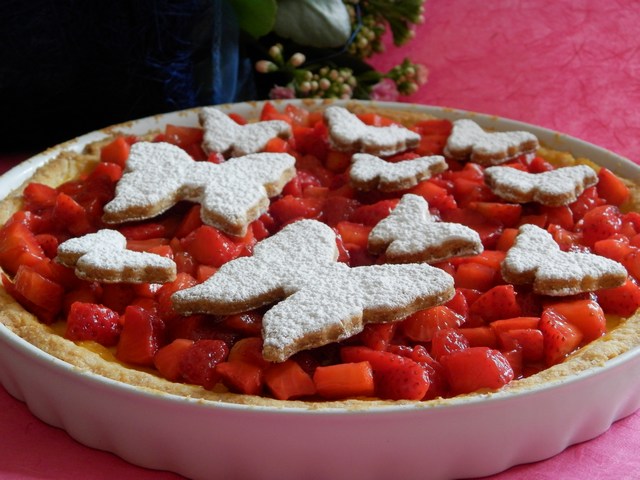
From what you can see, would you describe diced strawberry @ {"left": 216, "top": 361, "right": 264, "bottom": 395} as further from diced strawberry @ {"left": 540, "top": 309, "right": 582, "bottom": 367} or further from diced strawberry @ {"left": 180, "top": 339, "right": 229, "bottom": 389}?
diced strawberry @ {"left": 540, "top": 309, "right": 582, "bottom": 367}

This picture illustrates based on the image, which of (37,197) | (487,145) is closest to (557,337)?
(487,145)

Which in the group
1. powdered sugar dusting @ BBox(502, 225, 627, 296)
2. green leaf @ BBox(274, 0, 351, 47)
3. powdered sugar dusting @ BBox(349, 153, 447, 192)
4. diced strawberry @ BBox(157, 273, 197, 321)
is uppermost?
green leaf @ BBox(274, 0, 351, 47)

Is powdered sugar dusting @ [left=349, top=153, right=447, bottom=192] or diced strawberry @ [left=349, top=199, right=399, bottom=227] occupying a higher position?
powdered sugar dusting @ [left=349, top=153, right=447, bottom=192]

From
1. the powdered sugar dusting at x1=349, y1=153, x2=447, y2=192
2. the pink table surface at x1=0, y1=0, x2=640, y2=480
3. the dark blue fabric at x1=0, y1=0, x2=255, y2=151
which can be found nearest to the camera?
the powdered sugar dusting at x1=349, y1=153, x2=447, y2=192

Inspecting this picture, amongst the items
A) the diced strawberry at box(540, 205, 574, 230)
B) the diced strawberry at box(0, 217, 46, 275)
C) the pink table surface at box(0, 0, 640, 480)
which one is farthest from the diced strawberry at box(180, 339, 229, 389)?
the pink table surface at box(0, 0, 640, 480)

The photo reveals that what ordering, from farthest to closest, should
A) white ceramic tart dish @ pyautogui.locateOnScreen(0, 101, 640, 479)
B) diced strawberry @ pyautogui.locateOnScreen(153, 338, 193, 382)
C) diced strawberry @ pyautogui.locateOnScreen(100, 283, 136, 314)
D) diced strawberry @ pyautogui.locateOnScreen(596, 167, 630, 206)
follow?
1. diced strawberry @ pyautogui.locateOnScreen(596, 167, 630, 206)
2. diced strawberry @ pyautogui.locateOnScreen(100, 283, 136, 314)
3. diced strawberry @ pyautogui.locateOnScreen(153, 338, 193, 382)
4. white ceramic tart dish @ pyautogui.locateOnScreen(0, 101, 640, 479)

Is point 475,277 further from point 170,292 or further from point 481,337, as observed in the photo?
point 170,292

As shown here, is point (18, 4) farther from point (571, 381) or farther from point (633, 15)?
point (633, 15)
